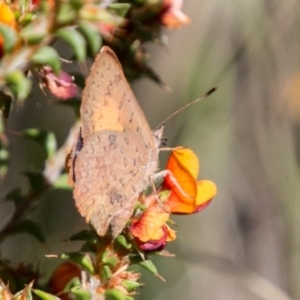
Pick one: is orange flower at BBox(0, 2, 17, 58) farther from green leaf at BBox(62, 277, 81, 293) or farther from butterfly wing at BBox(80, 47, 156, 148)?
green leaf at BBox(62, 277, 81, 293)

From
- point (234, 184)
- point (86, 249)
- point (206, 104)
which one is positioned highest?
point (86, 249)

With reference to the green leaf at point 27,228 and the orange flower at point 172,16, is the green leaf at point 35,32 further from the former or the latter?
the green leaf at point 27,228

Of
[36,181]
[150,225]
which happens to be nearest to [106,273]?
[150,225]

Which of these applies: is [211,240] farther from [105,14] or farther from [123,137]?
[105,14]

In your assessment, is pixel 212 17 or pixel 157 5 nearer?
pixel 157 5

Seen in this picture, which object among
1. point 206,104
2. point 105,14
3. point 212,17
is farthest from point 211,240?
point 105,14

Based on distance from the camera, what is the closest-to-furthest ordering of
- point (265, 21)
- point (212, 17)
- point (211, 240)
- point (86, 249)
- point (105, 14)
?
1. point (105, 14)
2. point (86, 249)
3. point (265, 21)
4. point (212, 17)
5. point (211, 240)

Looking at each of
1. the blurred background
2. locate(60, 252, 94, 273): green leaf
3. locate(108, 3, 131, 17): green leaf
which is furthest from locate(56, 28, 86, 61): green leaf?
the blurred background
